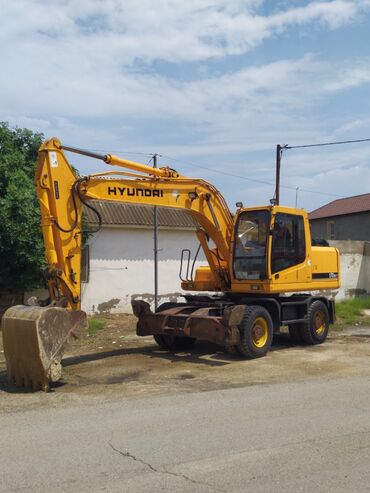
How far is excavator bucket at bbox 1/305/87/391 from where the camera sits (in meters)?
8.16

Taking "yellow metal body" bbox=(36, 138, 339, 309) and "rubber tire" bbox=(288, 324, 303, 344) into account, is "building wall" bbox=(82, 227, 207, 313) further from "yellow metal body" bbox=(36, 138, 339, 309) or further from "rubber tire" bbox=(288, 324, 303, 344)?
"rubber tire" bbox=(288, 324, 303, 344)

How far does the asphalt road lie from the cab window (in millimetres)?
4265

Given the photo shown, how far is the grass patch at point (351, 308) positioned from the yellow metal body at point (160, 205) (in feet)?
Answer: 17.1

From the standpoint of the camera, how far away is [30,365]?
8.30 meters

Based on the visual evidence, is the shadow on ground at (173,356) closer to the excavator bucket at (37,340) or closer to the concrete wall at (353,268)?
the excavator bucket at (37,340)

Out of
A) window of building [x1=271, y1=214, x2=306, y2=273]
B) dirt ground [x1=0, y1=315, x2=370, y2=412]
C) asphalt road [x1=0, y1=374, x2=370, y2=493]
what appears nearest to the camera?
asphalt road [x1=0, y1=374, x2=370, y2=493]

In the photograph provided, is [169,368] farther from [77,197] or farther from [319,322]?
[319,322]

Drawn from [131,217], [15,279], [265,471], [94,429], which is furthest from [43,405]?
[131,217]

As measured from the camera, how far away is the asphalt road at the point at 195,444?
189 inches

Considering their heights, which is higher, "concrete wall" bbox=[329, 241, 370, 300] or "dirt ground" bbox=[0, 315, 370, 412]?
"concrete wall" bbox=[329, 241, 370, 300]

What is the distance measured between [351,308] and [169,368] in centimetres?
1170

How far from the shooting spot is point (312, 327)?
43.8 feet

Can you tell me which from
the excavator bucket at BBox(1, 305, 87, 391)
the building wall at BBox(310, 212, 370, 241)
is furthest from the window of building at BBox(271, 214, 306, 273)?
the building wall at BBox(310, 212, 370, 241)

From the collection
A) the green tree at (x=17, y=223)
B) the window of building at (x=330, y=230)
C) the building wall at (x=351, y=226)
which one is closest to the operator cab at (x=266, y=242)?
the green tree at (x=17, y=223)
